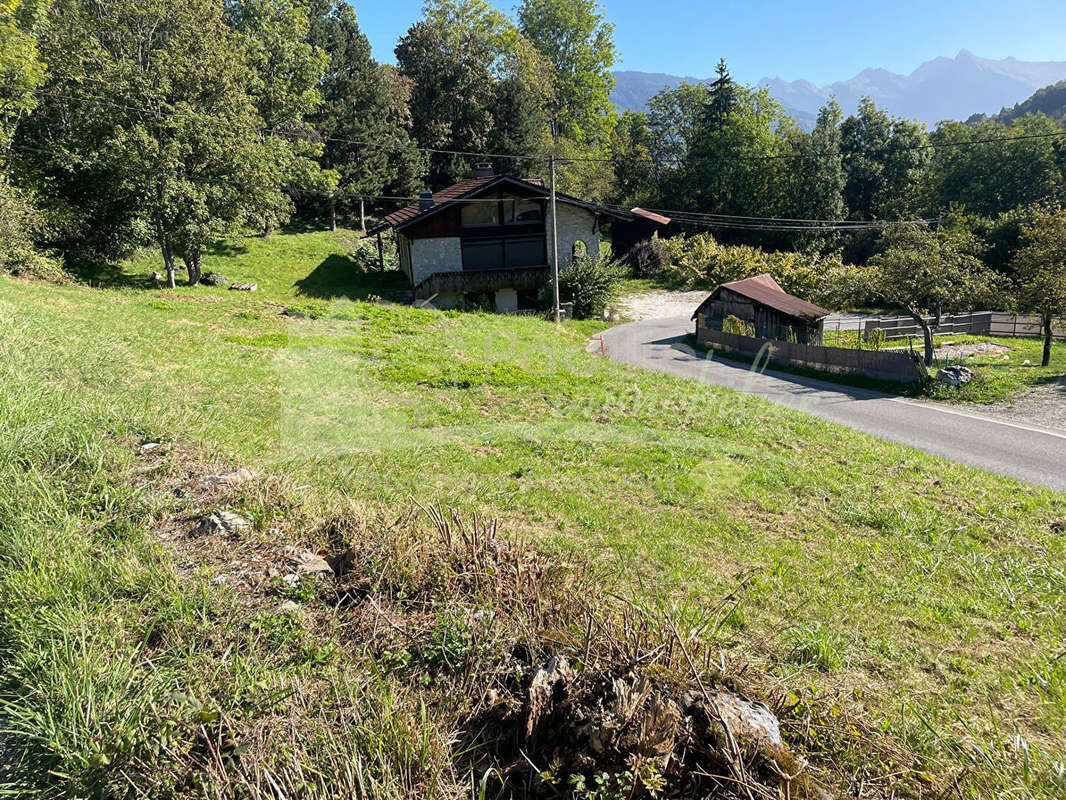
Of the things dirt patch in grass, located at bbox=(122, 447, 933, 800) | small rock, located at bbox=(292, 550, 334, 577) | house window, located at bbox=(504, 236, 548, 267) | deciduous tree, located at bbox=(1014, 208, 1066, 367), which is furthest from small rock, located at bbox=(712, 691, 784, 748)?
house window, located at bbox=(504, 236, 548, 267)

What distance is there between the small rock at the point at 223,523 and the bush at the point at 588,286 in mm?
30859

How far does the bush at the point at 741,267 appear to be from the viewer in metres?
43.6

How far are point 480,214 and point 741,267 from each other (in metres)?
23.3

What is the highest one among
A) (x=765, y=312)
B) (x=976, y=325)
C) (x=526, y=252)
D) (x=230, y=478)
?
(x=526, y=252)

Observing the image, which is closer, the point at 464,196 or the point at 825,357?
the point at 825,357

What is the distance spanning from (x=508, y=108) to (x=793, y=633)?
5570cm

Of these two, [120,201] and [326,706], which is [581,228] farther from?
[326,706]

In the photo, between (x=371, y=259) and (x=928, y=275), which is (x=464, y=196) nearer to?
(x=371, y=259)

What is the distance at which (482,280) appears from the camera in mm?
34250

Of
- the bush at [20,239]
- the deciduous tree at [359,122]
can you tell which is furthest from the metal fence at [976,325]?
the bush at [20,239]

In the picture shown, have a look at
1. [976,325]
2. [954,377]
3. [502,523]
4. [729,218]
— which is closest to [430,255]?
[954,377]

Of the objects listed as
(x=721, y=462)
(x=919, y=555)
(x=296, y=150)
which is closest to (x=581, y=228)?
(x=296, y=150)

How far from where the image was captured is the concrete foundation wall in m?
21.2

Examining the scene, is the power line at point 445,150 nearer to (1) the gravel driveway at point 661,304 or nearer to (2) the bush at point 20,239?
(2) the bush at point 20,239
